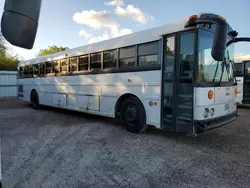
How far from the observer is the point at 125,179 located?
9.56 feet

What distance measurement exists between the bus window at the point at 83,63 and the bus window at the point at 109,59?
89 centimetres

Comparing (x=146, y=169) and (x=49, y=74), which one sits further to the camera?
(x=49, y=74)

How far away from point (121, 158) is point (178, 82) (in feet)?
6.23

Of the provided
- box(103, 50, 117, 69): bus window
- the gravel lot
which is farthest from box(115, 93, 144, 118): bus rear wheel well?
box(103, 50, 117, 69): bus window

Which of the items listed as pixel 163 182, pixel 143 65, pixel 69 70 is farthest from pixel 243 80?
pixel 163 182

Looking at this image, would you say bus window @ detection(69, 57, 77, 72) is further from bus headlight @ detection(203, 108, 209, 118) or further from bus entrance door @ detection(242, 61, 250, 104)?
bus entrance door @ detection(242, 61, 250, 104)

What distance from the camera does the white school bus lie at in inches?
153

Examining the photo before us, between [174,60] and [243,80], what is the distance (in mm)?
7391

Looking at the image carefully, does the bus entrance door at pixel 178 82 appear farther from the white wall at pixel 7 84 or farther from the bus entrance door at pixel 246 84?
the white wall at pixel 7 84

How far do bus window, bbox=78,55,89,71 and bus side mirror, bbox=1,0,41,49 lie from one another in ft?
16.8

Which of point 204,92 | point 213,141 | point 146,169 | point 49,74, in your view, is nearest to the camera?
point 146,169

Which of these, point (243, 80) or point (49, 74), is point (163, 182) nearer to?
point (49, 74)

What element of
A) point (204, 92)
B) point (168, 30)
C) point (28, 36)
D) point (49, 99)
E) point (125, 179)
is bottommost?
point (125, 179)

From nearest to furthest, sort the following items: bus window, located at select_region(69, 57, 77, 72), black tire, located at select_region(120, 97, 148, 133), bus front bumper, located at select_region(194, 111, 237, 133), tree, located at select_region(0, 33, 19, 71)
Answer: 1. bus front bumper, located at select_region(194, 111, 237, 133)
2. black tire, located at select_region(120, 97, 148, 133)
3. bus window, located at select_region(69, 57, 77, 72)
4. tree, located at select_region(0, 33, 19, 71)
